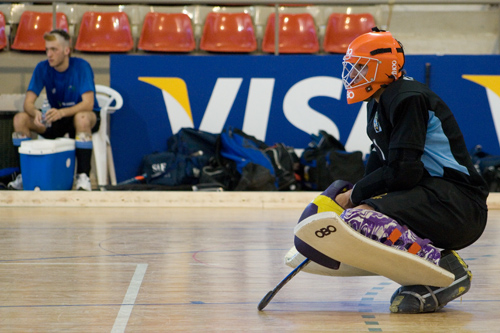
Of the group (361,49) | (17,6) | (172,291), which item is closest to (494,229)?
(361,49)

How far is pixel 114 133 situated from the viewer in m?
5.61

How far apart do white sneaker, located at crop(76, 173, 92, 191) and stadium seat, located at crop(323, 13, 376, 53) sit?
3.28 metres

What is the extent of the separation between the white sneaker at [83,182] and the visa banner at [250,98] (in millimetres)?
547

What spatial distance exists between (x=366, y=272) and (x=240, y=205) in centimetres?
272

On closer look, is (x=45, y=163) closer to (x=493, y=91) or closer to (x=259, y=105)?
(x=259, y=105)

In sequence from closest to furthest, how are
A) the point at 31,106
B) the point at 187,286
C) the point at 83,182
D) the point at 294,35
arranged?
the point at 187,286 < the point at 83,182 < the point at 31,106 < the point at 294,35

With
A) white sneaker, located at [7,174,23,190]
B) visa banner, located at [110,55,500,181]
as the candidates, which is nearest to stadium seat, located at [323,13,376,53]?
visa banner, located at [110,55,500,181]

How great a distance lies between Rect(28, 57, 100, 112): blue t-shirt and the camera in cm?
522

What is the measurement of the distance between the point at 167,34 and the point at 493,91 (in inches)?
137

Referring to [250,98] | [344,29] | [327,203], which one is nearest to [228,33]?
[344,29]

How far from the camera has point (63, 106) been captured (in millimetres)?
5293

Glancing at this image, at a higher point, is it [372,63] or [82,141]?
[372,63]

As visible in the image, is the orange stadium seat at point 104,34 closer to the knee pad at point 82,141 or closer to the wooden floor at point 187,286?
the knee pad at point 82,141

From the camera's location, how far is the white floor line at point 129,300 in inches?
72.0
